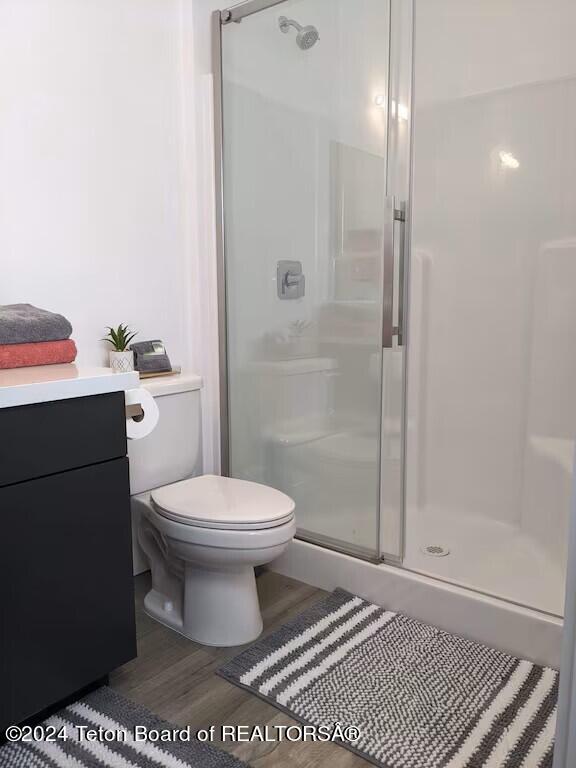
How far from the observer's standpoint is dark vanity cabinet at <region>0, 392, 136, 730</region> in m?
1.38

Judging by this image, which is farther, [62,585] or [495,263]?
[495,263]

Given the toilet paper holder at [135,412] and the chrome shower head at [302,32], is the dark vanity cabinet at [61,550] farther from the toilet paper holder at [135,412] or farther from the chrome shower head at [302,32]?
the chrome shower head at [302,32]

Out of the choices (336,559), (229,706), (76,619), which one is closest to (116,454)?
(76,619)

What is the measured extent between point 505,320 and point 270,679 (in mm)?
1514

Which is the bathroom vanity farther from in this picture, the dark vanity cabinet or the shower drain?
the shower drain

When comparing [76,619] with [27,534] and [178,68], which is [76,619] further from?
[178,68]

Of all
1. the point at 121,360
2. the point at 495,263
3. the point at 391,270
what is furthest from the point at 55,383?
the point at 495,263

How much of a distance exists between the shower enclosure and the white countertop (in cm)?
92

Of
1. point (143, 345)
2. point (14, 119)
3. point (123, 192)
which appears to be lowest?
point (143, 345)

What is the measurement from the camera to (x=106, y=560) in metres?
1.56

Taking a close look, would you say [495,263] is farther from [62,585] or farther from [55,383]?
[62,585]

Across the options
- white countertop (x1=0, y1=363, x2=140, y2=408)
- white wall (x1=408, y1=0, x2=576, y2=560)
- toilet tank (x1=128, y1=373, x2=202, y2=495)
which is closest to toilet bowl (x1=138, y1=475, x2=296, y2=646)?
toilet tank (x1=128, y1=373, x2=202, y2=495)

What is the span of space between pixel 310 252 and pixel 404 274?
375 mm

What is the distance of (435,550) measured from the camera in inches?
94.7
